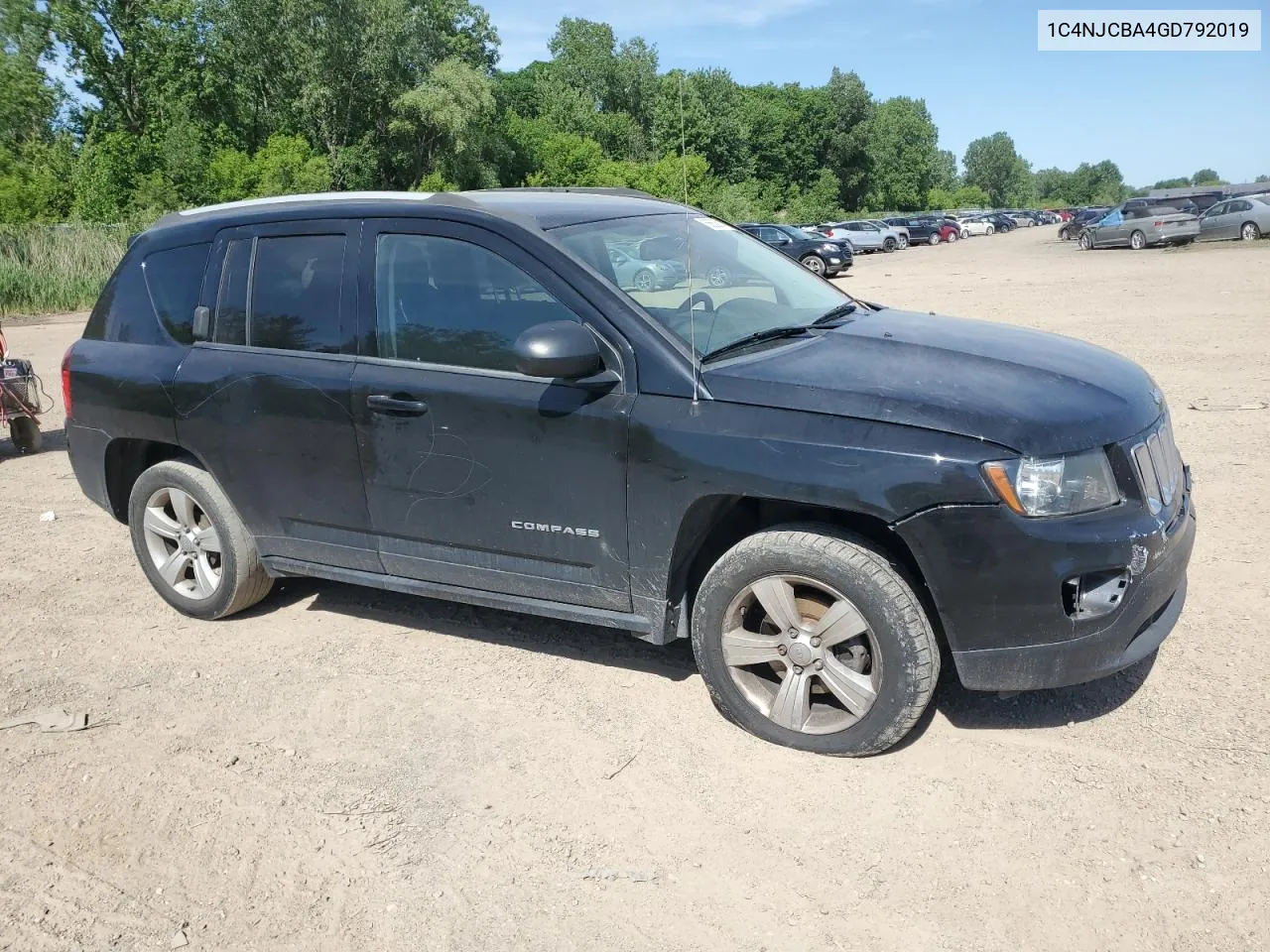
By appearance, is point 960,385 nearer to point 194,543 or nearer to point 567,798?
point 567,798

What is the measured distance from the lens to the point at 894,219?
202ft

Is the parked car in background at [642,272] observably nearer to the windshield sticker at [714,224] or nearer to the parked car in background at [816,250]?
the windshield sticker at [714,224]

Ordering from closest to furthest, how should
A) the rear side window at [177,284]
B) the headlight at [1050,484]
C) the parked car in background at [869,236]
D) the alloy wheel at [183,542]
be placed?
1. the headlight at [1050,484]
2. the rear side window at [177,284]
3. the alloy wheel at [183,542]
4. the parked car in background at [869,236]

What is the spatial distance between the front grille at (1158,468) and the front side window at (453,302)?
2.02m

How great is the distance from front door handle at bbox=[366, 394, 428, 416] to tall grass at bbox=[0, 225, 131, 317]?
22.7 m

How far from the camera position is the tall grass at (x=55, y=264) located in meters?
23.4

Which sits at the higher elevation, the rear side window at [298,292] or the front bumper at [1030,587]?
the rear side window at [298,292]

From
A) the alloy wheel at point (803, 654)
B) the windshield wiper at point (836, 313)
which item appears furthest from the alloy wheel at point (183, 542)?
the windshield wiper at point (836, 313)

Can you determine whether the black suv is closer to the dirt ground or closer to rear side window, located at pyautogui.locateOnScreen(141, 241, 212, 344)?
rear side window, located at pyautogui.locateOnScreen(141, 241, 212, 344)

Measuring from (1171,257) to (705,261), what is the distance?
2880 centimetres

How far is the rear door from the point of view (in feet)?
14.3

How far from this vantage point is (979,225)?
227ft

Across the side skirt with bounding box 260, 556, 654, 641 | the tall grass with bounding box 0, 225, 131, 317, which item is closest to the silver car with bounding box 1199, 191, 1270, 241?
the tall grass with bounding box 0, 225, 131, 317

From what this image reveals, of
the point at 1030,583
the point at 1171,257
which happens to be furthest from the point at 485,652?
the point at 1171,257
